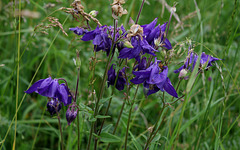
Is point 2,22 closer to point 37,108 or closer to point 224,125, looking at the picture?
point 37,108

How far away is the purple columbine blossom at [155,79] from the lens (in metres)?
1.75

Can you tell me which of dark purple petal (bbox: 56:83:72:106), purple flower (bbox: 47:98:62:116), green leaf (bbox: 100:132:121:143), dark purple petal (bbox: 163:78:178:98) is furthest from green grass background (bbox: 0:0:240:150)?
dark purple petal (bbox: 163:78:178:98)

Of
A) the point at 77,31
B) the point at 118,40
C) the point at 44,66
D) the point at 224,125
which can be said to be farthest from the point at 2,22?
the point at 224,125

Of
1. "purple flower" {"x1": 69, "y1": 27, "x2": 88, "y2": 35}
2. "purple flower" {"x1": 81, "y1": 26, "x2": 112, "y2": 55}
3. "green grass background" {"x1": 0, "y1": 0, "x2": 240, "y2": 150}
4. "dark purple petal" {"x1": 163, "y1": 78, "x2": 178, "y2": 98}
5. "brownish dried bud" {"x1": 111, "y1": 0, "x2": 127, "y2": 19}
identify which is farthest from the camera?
"green grass background" {"x1": 0, "y1": 0, "x2": 240, "y2": 150}

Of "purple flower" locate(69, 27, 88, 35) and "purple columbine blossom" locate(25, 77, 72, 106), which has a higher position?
"purple flower" locate(69, 27, 88, 35)

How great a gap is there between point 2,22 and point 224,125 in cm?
339

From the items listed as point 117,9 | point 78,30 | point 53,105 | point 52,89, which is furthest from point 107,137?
point 117,9

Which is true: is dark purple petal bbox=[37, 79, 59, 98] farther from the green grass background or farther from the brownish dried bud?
the green grass background

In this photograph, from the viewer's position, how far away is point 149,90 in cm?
189

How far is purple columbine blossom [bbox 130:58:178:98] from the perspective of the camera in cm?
175

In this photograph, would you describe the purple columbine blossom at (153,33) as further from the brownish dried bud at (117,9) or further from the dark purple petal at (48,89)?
the dark purple petal at (48,89)

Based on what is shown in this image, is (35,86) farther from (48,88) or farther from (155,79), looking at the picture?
(155,79)

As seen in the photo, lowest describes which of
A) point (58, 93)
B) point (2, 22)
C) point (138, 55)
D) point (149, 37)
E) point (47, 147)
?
point (47, 147)

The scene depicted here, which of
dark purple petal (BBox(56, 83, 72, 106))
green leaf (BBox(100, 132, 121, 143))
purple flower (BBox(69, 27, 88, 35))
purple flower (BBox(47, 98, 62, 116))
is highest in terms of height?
purple flower (BBox(69, 27, 88, 35))
